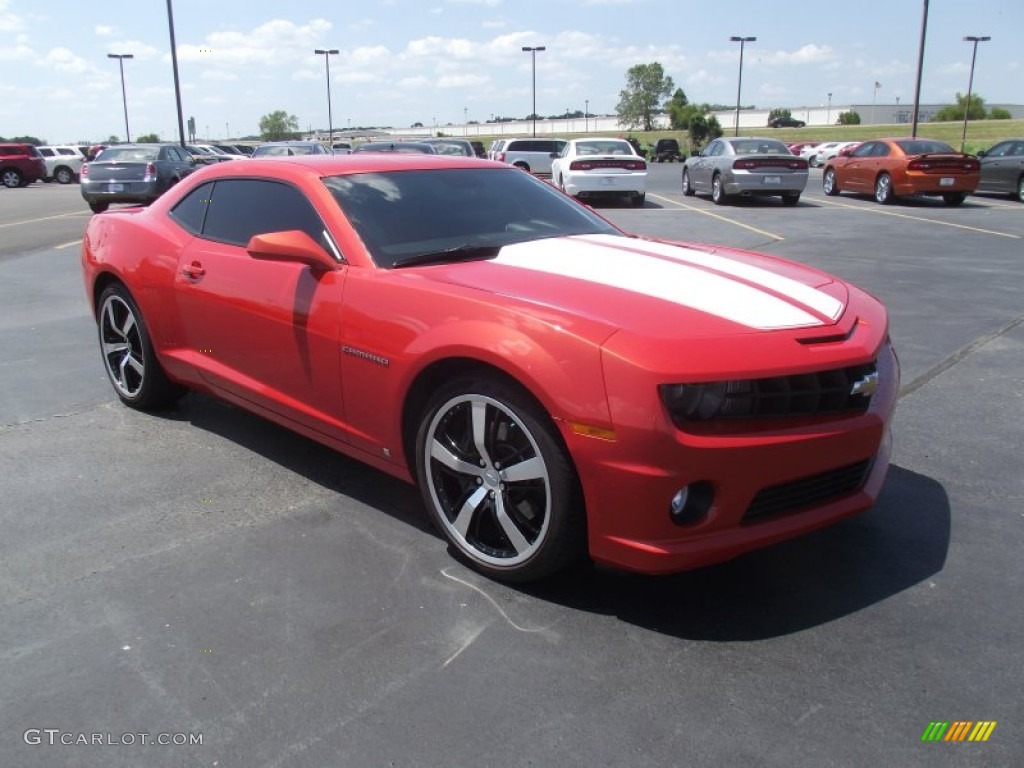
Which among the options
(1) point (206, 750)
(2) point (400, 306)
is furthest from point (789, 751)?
(2) point (400, 306)

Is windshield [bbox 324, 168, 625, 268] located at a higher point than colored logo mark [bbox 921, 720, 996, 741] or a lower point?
higher

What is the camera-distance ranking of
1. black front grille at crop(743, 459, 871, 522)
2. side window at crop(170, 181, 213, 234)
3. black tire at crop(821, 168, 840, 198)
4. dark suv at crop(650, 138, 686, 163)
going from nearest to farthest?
black front grille at crop(743, 459, 871, 522), side window at crop(170, 181, 213, 234), black tire at crop(821, 168, 840, 198), dark suv at crop(650, 138, 686, 163)

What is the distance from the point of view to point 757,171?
60.8 ft

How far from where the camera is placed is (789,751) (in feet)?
7.16

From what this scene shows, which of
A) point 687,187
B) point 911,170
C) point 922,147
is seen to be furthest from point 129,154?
point 922,147

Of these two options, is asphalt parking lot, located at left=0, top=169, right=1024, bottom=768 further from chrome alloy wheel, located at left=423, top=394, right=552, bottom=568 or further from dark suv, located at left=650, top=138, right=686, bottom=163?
dark suv, located at left=650, top=138, right=686, bottom=163

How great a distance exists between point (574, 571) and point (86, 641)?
1.64m

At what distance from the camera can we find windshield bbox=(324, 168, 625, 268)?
3.56 meters

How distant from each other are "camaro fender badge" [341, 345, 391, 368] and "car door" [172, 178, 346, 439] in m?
0.08

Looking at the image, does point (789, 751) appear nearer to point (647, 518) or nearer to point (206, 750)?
point (647, 518)

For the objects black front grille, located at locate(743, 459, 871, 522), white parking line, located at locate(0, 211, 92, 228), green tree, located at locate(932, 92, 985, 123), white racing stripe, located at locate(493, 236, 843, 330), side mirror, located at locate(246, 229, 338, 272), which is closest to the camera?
black front grille, located at locate(743, 459, 871, 522)

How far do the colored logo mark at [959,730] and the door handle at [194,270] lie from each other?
354 cm

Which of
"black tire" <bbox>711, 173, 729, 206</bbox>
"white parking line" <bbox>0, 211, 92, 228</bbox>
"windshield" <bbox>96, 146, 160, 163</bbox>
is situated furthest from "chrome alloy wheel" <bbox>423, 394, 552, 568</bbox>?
"windshield" <bbox>96, 146, 160, 163</bbox>

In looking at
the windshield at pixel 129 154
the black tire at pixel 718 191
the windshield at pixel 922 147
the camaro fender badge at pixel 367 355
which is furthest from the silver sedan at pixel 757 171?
the camaro fender badge at pixel 367 355
